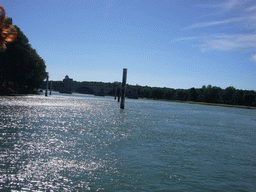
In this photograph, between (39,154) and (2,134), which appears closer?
(39,154)

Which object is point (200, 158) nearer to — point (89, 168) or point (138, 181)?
point (138, 181)

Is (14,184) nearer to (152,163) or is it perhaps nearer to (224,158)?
(152,163)

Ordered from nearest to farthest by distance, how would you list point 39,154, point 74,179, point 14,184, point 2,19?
point 2,19
point 14,184
point 74,179
point 39,154

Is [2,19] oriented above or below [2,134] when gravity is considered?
above

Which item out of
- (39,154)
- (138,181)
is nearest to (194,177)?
(138,181)

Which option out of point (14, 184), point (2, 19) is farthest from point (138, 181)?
point (2, 19)

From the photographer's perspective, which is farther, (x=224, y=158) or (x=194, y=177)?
(x=224, y=158)

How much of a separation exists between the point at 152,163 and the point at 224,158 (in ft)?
21.5

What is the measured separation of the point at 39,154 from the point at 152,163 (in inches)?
268

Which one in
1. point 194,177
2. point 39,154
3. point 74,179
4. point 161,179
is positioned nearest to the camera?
point 74,179

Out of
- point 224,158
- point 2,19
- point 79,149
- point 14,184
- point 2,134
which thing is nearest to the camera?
point 2,19

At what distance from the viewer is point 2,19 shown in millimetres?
3377

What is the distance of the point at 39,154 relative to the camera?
1320 centimetres

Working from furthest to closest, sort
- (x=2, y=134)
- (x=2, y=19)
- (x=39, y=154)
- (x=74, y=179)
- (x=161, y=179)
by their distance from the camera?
1. (x=2, y=134)
2. (x=39, y=154)
3. (x=161, y=179)
4. (x=74, y=179)
5. (x=2, y=19)
